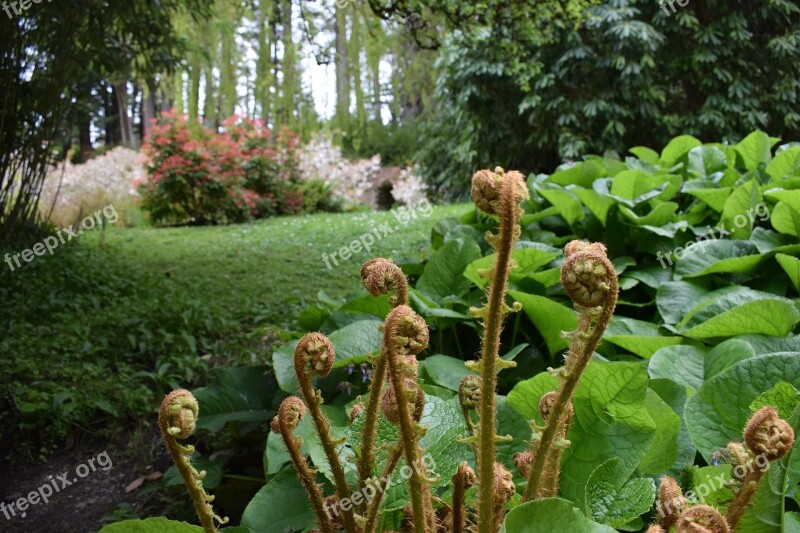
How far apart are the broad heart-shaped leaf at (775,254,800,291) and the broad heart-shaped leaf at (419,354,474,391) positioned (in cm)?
84

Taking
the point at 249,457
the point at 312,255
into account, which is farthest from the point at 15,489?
the point at 312,255

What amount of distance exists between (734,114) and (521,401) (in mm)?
10633

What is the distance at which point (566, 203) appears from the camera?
2.25 metres

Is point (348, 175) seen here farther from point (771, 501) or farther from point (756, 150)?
point (771, 501)

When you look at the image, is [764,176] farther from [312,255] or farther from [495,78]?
[495,78]

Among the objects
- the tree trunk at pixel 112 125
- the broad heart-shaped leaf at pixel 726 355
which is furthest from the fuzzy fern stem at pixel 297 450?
the tree trunk at pixel 112 125

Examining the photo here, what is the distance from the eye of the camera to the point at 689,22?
385 inches

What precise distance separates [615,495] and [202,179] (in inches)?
404

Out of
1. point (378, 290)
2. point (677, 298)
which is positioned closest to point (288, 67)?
point (677, 298)

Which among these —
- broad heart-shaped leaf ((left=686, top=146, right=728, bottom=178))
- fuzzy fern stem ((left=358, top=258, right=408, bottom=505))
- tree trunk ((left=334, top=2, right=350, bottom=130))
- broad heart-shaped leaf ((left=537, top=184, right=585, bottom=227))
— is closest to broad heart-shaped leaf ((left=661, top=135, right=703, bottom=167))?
broad heart-shaped leaf ((left=686, top=146, right=728, bottom=178))

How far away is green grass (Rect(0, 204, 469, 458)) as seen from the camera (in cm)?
283

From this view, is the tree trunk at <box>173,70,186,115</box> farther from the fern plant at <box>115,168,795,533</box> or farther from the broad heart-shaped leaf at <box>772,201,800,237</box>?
the fern plant at <box>115,168,795,533</box>

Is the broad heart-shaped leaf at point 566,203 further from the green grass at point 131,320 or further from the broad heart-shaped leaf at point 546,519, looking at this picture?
the broad heart-shaped leaf at point 546,519

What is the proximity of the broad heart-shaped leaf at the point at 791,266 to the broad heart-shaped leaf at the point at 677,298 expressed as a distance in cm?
19
